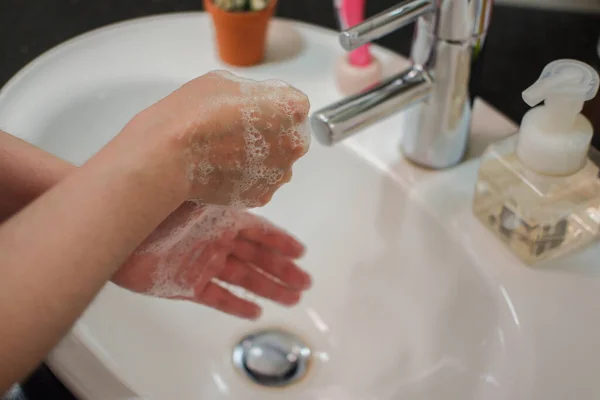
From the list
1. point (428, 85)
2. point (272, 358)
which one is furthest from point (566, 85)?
point (272, 358)

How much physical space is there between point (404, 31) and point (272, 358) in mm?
377

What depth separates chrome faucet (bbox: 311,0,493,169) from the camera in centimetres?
45

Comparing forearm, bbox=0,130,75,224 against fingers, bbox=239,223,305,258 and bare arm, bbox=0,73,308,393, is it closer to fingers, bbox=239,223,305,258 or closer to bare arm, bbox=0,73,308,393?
bare arm, bbox=0,73,308,393

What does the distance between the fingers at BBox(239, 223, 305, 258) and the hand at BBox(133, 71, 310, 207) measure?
0.41 feet

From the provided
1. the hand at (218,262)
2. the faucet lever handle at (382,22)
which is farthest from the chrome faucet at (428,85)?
the hand at (218,262)

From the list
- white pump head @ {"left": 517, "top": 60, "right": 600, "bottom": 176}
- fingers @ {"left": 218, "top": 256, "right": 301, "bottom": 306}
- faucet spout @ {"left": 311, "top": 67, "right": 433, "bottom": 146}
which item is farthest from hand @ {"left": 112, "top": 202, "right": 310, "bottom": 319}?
white pump head @ {"left": 517, "top": 60, "right": 600, "bottom": 176}

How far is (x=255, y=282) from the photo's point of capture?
1.84ft

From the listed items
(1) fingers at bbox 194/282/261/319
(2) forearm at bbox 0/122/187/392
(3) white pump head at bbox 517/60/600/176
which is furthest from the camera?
(1) fingers at bbox 194/282/261/319

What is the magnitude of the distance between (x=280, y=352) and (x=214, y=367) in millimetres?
62

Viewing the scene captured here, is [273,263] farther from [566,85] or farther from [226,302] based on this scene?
[566,85]

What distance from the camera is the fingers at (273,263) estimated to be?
548mm

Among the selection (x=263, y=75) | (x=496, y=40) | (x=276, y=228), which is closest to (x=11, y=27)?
(x=263, y=75)

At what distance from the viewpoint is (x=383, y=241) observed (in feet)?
1.90

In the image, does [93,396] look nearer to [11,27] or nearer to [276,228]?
[276,228]
